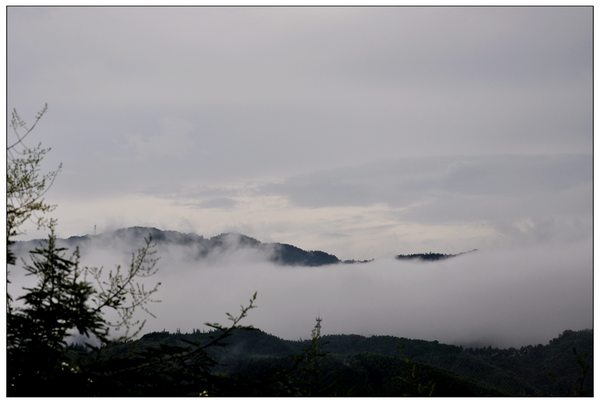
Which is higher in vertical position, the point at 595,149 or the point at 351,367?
the point at 595,149

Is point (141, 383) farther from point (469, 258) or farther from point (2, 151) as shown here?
point (469, 258)

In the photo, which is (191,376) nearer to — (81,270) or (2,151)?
(81,270)

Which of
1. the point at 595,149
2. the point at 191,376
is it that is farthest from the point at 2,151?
the point at 595,149

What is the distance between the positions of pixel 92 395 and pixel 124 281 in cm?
119

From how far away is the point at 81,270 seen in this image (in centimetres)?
624

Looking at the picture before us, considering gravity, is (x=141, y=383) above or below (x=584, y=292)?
below

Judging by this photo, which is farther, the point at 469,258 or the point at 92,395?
the point at 469,258

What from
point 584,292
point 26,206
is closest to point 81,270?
point 26,206

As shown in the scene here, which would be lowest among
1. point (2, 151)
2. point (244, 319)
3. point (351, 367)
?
point (351, 367)
